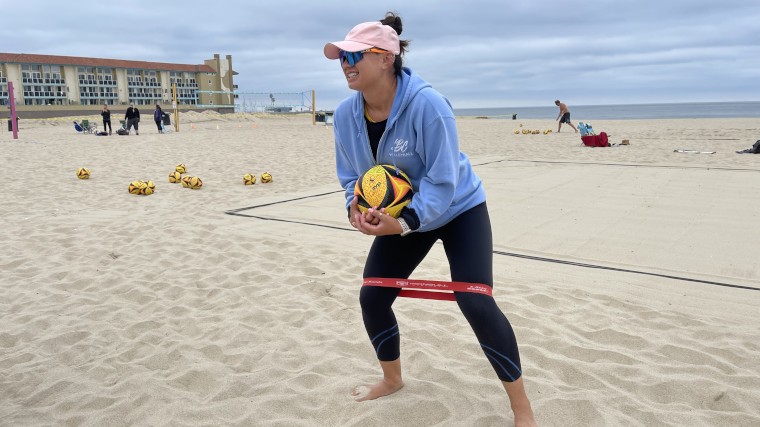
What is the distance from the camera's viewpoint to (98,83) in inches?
2709

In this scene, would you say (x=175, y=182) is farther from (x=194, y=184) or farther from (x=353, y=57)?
(x=353, y=57)

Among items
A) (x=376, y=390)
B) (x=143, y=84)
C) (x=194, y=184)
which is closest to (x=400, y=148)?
(x=376, y=390)

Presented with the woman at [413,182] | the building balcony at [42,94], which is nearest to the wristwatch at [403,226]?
the woman at [413,182]

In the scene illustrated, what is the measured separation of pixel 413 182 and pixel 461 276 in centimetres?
49

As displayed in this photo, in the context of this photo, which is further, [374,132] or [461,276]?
[374,132]

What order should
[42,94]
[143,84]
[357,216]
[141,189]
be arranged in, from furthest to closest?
1. [143,84]
2. [42,94]
3. [141,189]
4. [357,216]

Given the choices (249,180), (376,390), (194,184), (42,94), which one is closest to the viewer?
(376,390)

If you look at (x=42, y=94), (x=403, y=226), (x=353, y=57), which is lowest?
(x=403, y=226)

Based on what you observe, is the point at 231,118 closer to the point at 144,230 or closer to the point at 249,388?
the point at 144,230

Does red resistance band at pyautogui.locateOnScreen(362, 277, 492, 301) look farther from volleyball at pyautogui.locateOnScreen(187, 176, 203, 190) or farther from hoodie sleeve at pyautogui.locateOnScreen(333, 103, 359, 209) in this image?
volleyball at pyautogui.locateOnScreen(187, 176, 203, 190)

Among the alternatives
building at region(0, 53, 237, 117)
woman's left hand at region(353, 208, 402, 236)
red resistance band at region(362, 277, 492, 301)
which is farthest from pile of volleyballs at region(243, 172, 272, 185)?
building at region(0, 53, 237, 117)

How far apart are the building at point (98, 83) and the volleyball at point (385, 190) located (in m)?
55.7

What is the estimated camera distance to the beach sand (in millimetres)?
2797

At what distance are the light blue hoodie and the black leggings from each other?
0.36 feet
